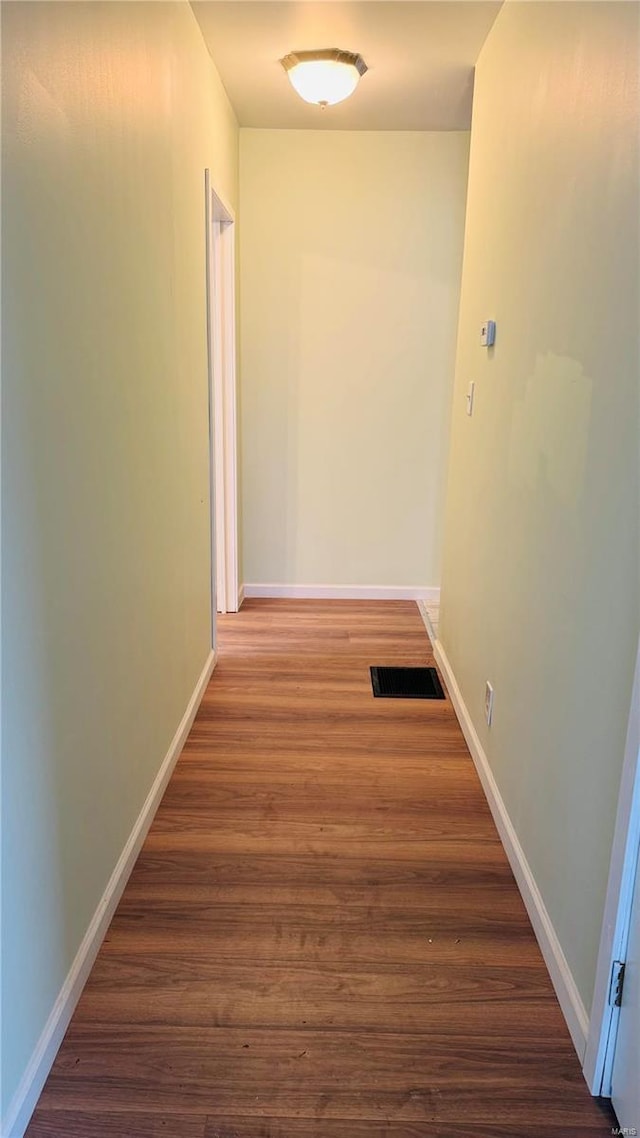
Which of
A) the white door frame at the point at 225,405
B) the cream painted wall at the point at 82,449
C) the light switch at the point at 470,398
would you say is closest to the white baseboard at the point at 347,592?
the white door frame at the point at 225,405

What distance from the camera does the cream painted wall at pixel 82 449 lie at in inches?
48.4

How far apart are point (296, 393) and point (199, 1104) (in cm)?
342

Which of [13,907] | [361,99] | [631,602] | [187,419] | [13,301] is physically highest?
[361,99]

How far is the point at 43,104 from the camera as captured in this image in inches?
50.4

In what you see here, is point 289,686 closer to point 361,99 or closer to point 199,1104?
point 199,1104

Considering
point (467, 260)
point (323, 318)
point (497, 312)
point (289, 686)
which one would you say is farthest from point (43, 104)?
point (323, 318)

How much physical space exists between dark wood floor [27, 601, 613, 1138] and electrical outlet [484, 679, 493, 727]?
0.77 ft

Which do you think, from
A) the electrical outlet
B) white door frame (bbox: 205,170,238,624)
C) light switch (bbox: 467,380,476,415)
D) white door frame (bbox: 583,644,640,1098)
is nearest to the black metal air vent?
the electrical outlet

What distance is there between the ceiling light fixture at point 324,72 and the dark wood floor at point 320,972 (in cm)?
259

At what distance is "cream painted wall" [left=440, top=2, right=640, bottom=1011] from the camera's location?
139 cm

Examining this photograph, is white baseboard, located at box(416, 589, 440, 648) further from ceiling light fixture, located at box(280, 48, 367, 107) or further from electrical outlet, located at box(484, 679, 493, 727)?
ceiling light fixture, located at box(280, 48, 367, 107)

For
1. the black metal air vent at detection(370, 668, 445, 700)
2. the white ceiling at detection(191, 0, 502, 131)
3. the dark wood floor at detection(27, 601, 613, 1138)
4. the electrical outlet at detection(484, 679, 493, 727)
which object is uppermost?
the white ceiling at detection(191, 0, 502, 131)

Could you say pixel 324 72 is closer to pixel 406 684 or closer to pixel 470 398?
pixel 470 398

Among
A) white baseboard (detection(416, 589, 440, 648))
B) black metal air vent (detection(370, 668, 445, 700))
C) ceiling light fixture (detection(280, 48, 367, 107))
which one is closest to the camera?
ceiling light fixture (detection(280, 48, 367, 107))
